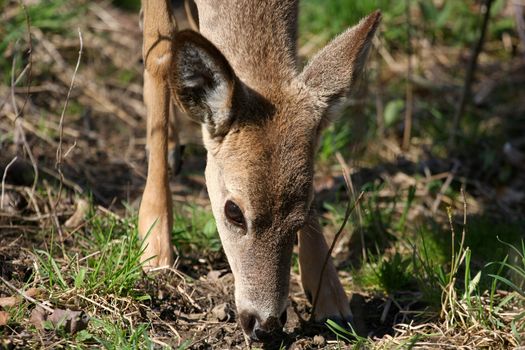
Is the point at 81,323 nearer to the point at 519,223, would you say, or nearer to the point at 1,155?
the point at 1,155

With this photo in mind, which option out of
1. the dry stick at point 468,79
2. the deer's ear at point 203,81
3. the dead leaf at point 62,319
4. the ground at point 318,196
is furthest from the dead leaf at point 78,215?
the dry stick at point 468,79

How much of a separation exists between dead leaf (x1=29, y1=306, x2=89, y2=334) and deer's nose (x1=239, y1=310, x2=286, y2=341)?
88 centimetres

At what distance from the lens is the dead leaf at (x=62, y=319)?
4566mm

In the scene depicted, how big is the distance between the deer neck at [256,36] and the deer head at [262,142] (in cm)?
5

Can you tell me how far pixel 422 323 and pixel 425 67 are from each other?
5004mm

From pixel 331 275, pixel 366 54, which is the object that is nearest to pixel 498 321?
pixel 331 275

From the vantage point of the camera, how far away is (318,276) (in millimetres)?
5379

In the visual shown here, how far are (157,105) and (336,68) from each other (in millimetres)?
1438

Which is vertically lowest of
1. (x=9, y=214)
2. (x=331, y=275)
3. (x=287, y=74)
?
(x=331, y=275)

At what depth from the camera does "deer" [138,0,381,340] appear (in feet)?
14.9

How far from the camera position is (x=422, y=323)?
16.8 ft

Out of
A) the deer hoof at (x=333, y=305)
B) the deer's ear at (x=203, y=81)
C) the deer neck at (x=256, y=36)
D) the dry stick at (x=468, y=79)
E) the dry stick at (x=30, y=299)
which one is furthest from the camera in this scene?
the dry stick at (x=468, y=79)

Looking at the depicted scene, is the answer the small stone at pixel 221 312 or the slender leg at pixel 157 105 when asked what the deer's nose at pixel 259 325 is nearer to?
the small stone at pixel 221 312

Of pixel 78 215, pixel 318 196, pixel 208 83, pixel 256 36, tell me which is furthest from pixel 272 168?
pixel 318 196
